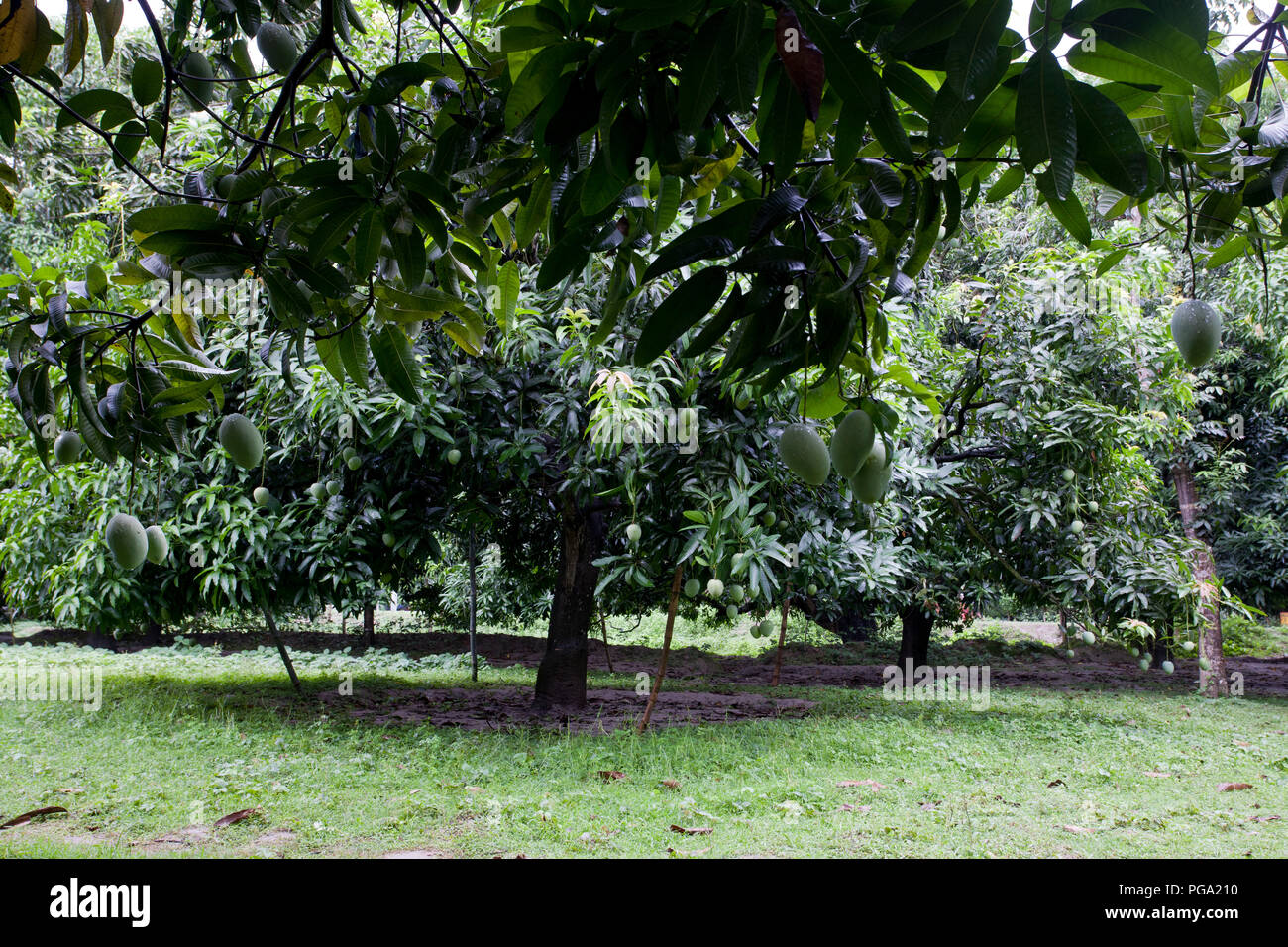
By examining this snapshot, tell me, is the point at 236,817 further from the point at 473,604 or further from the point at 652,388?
the point at 473,604

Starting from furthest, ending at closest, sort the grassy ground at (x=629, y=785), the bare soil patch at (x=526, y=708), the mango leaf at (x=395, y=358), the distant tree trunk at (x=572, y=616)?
the distant tree trunk at (x=572, y=616), the bare soil patch at (x=526, y=708), the grassy ground at (x=629, y=785), the mango leaf at (x=395, y=358)

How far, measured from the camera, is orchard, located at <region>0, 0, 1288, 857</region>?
888 mm

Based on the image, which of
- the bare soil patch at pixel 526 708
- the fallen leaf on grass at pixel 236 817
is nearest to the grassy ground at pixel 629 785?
the fallen leaf on grass at pixel 236 817

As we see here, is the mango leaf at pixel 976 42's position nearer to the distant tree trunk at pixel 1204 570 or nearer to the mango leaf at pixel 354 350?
the mango leaf at pixel 354 350

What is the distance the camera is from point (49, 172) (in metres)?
7.42

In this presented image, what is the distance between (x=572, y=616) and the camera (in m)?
4.75

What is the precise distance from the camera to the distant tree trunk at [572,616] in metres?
4.75

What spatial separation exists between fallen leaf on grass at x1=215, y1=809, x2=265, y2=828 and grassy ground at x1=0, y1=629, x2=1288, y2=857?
0.11 ft

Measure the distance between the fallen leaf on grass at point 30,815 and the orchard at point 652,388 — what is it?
4.8 inches

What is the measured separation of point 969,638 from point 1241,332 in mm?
5109

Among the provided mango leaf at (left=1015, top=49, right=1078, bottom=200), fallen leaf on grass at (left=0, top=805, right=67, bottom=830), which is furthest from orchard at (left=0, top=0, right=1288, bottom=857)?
fallen leaf on grass at (left=0, top=805, right=67, bottom=830)

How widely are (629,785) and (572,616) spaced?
1.53 metres

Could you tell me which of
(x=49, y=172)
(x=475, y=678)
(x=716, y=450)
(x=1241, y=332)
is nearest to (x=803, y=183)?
(x=716, y=450)

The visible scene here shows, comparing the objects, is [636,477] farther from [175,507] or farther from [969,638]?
[969,638]
